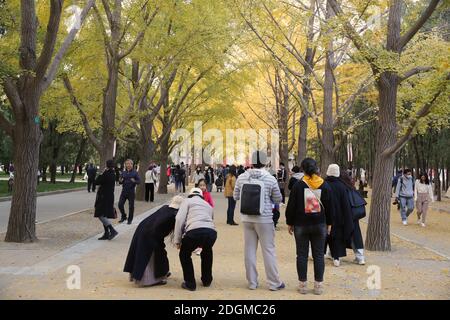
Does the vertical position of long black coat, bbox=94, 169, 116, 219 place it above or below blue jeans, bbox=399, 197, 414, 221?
above

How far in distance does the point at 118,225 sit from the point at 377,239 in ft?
22.4

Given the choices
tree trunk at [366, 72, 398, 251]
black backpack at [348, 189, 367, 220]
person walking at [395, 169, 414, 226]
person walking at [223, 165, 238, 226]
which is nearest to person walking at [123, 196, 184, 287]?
black backpack at [348, 189, 367, 220]

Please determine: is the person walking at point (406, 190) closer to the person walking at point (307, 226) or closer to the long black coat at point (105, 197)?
the long black coat at point (105, 197)

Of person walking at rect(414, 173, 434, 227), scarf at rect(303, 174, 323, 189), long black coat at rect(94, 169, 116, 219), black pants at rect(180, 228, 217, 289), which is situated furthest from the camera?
person walking at rect(414, 173, 434, 227)

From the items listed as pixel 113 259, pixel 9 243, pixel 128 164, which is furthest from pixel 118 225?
pixel 113 259

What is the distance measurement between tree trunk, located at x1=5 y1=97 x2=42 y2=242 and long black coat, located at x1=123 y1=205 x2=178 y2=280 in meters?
4.78

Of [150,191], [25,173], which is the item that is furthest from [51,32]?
[150,191]

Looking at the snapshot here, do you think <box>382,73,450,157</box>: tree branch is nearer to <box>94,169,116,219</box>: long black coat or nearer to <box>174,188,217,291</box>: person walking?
<box>174,188,217,291</box>: person walking

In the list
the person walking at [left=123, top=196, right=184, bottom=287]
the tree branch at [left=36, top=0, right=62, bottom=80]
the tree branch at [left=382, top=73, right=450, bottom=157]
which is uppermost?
the tree branch at [left=36, top=0, right=62, bottom=80]

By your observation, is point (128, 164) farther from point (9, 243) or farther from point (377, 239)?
point (377, 239)

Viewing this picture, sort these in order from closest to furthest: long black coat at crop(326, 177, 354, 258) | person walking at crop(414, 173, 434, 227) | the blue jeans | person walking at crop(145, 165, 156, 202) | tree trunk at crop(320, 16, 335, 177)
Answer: long black coat at crop(326, 177, 354, 258) → person walking at crop(414, 173, 434, 227) → the blue jeans → tree trunk at crop(320, 16, 335, 177) → person walking at crop(145, 165, 156, 202)

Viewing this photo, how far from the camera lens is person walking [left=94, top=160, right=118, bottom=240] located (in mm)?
11789

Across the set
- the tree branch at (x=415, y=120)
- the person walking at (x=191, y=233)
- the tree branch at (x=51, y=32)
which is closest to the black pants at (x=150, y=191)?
the tree branch at (x=51, y=32)

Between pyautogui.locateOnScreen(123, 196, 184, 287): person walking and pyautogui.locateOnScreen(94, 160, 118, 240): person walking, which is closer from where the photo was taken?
pyautogui.locateOnScreen(123, 196, 184, 287): person walking
